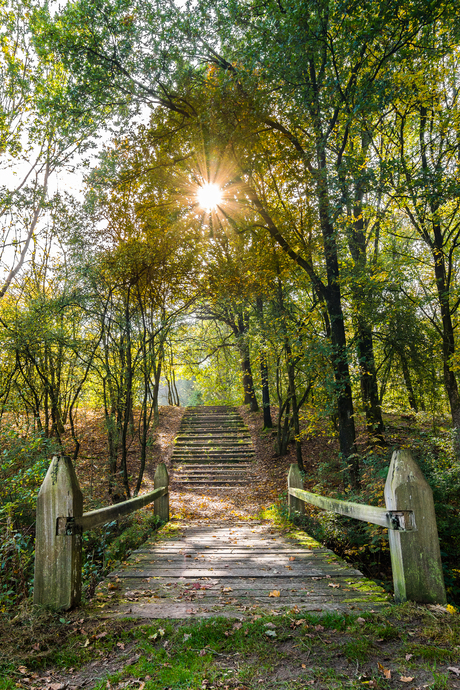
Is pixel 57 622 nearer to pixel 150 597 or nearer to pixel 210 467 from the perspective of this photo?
pixel 150 597

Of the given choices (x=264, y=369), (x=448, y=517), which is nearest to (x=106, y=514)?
(x=448, y=517)

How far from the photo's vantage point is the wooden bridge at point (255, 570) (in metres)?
2.48

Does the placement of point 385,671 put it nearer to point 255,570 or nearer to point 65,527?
point 255,570

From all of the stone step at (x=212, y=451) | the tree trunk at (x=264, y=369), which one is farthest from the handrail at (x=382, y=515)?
the stone step at (x=212, y=451)

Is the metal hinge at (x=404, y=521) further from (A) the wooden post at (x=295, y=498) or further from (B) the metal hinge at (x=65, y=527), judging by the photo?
(A) the wooden post at (x=295, y=498)

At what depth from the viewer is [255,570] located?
11.5 ft

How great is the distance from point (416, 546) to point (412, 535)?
0.08m

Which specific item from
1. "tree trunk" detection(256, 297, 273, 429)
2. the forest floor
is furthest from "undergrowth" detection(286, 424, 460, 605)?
"tree trunk" detection(256, 297, 273, 429)

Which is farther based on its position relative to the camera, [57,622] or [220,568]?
[220,568]

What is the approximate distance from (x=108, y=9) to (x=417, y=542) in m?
8.36

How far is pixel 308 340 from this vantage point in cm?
677

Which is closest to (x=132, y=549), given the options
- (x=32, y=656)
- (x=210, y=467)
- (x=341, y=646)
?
(x=32, y=656)

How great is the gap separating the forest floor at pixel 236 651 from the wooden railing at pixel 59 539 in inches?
4.6

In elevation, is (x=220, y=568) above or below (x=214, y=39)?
below
